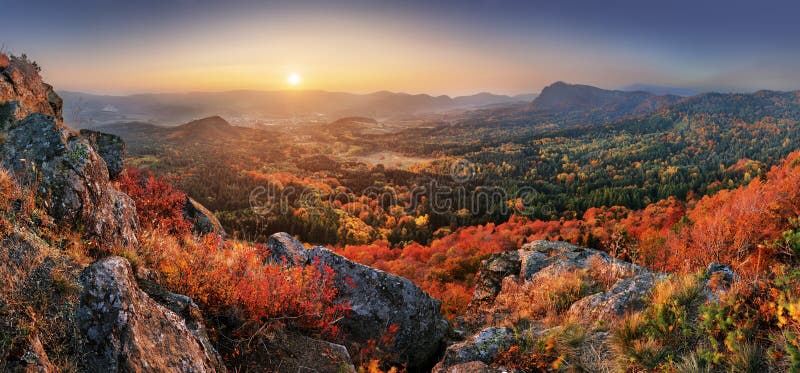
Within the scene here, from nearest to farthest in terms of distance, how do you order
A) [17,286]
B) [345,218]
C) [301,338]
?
[17,286]
[301,338]
[345,218]

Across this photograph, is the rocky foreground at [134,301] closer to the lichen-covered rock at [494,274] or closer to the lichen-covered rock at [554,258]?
the lichen-covered rock at [554,258]

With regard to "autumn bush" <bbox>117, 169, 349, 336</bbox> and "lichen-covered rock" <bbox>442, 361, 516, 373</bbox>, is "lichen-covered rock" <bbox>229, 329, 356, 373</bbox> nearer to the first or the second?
"autumn bush" <bbox>117, 169, 349, 336</bbox>

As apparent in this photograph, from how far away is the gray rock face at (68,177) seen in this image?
6906 mm

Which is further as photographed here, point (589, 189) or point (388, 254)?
point (589, 189)

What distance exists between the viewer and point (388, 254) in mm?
85250

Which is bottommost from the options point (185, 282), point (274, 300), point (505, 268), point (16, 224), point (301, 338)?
point (505, 268)

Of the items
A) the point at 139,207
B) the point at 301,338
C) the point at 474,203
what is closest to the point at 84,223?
the point at 301,338

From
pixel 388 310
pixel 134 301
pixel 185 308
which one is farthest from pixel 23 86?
pixel 388 310

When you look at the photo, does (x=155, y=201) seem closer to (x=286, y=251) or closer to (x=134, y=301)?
(x=286, y=251)

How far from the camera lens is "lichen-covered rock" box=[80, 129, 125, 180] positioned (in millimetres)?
14677

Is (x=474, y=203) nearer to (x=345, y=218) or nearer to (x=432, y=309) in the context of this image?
(x=345, y=218)

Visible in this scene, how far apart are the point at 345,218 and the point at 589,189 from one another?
373 ft

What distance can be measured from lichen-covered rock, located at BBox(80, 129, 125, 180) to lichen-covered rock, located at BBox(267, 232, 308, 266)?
766 centimetres

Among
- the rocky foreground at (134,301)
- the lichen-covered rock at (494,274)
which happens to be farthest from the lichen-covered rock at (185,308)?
the lichen-covered rock at (494,274)
